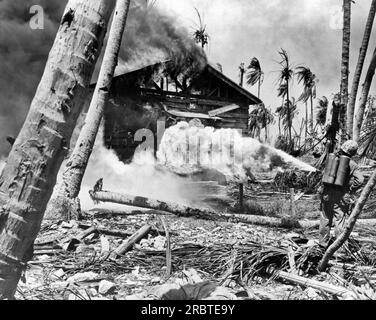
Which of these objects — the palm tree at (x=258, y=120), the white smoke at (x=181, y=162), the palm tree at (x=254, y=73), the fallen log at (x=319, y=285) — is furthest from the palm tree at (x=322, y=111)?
the fallen log at (x=319, y=285)

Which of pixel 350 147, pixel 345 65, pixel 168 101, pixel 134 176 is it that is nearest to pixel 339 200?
pixel 350 147

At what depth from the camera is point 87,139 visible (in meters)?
8.35

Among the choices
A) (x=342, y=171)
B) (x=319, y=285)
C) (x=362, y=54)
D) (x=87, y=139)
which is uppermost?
(x=362, y=54)

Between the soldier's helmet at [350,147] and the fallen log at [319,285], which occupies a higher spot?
the soldier's helmet at [350,147]

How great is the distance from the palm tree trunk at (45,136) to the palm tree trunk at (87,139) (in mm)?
5773

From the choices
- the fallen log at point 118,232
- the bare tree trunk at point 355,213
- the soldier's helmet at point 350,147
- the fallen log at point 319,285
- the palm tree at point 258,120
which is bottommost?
the fallen log at point 319,285

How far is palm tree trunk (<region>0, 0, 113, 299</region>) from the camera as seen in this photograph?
1916mm

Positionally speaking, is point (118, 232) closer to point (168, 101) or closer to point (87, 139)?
point (87, 139)

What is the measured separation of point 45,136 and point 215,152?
42.6 ft

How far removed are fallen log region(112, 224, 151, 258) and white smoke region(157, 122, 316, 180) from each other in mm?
7746

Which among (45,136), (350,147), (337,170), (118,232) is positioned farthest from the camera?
(118,232)

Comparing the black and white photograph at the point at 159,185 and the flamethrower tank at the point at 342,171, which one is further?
the flamethrower tank at the point at 342,171

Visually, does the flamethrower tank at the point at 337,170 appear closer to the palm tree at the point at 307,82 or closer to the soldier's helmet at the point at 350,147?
the soldier's helmet at the point at 350,147

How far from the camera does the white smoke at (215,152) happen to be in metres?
14.4
